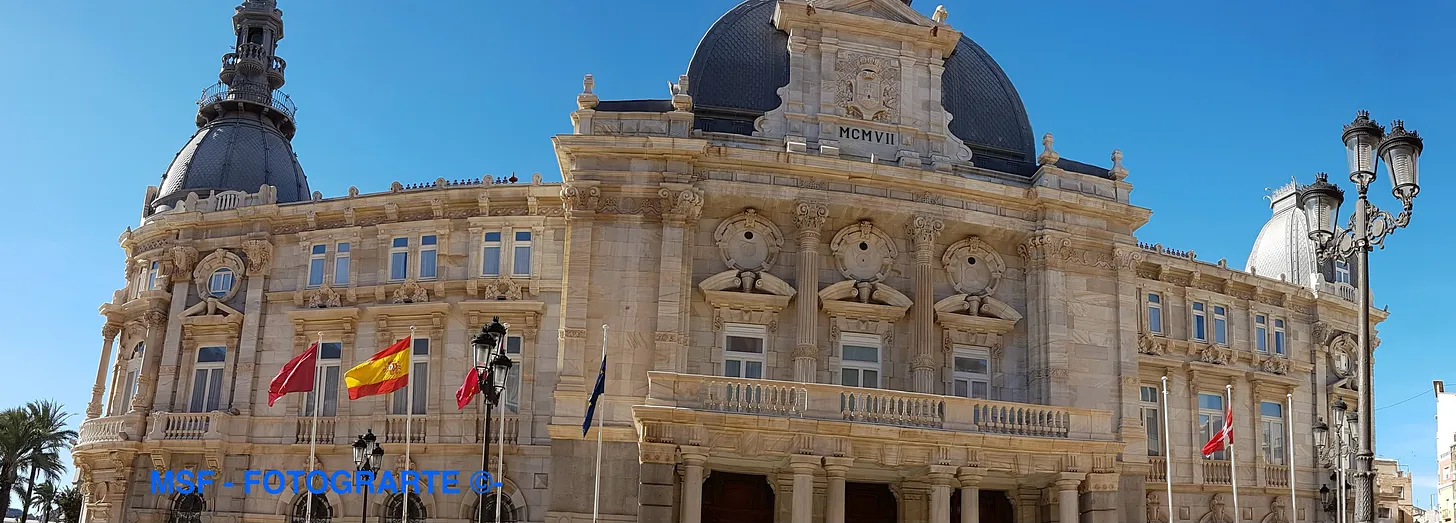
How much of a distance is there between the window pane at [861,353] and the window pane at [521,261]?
9586 millimetres

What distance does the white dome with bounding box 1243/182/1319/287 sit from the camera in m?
49.1

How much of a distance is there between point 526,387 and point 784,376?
24.3ft

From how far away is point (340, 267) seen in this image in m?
37.7

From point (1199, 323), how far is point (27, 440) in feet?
156

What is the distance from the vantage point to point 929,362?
34.0 metres

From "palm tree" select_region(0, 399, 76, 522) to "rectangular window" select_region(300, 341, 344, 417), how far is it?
23.8 m

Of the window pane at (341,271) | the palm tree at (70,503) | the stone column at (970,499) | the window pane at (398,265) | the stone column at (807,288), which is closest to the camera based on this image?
the stone column at (970,499)

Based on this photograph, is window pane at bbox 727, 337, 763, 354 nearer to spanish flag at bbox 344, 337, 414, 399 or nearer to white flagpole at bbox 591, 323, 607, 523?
white flagpole at bbox 591, 323, 607, 523

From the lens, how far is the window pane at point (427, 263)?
3709 cm

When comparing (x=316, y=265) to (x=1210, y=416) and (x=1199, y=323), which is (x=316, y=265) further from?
(x=1210, y=416)

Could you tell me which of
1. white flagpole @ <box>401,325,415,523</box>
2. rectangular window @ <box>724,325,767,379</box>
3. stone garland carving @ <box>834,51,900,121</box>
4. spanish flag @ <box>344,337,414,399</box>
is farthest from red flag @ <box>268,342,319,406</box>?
stone garland carving @ <box>834,51,900,121</box>

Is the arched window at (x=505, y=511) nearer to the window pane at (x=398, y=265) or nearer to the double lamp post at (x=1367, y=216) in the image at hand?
the window pane at (x=398, y=265)

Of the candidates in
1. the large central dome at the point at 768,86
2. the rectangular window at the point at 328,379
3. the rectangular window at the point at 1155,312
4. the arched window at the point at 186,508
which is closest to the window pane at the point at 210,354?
the rectangular window at the point at 328,379

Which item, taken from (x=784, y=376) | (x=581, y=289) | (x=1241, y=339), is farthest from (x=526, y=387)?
(x=1241, y=339)
